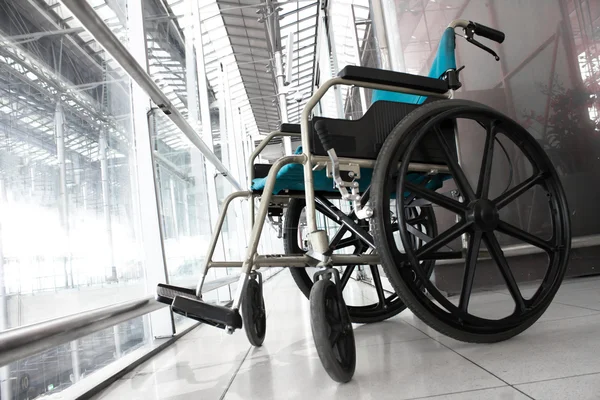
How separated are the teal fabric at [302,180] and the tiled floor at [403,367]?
19.2 inches

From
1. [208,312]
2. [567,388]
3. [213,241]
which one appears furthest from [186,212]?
[567,388]

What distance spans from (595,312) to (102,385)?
140 cm

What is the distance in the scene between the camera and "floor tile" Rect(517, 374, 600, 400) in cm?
65

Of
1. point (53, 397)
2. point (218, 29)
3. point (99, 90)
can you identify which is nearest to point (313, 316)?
point (53, 397)

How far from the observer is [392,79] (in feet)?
3.54

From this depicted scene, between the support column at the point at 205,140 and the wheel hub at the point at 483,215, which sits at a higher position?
the support column at the point at 205,140

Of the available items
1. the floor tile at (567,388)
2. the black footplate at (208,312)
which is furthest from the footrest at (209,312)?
the floor tile at (567,388)

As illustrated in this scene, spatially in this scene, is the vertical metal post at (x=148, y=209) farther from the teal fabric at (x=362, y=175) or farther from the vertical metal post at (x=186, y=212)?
the vertical metal post at (x=186, y=212)

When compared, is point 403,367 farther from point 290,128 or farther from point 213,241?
point 290,128

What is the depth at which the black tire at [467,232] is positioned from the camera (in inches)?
36.7

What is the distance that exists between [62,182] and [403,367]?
95 cm

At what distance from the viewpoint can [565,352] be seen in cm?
89

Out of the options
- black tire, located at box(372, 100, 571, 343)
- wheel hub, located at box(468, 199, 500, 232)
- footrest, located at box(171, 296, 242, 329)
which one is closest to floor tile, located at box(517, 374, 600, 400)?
black tire, located at box(372, 100, 571, 343)

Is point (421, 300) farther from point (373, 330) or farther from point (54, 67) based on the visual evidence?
point (54, 67)
